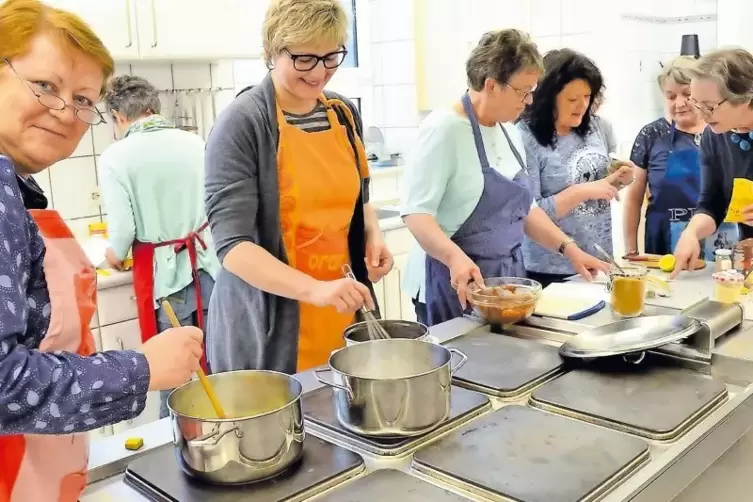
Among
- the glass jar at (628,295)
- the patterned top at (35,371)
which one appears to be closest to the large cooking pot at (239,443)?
the patterned top at (35,371)

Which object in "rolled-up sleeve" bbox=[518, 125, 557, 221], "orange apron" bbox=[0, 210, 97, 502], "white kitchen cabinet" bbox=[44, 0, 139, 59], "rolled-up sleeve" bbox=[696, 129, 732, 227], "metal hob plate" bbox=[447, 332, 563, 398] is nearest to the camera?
"orange apron" bbox=[0, 210, 97, 502]

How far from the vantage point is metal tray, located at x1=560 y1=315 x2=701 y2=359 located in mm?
1226

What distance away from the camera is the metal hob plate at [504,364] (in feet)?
3.87

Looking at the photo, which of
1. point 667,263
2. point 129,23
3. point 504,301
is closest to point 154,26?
point 129,23

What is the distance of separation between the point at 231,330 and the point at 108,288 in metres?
1.14

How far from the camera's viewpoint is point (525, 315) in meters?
1.53

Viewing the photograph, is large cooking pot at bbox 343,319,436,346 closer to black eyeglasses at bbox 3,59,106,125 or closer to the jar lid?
black eyeglasses at bbox 3,59,106,125

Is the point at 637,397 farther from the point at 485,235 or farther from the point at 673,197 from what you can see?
the point at 673,197

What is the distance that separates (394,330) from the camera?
1262 millimetres

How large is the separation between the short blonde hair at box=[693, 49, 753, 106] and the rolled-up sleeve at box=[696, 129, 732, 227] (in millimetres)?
219

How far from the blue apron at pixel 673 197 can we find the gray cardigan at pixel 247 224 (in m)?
1.46

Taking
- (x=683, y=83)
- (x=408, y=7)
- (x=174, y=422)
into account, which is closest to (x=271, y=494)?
(x=174, y=422)

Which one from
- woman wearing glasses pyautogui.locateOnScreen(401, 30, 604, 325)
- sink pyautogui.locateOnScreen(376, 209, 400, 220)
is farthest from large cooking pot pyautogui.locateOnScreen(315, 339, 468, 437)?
sink pyautogui.locateOnScreen(376, 209, 400, 220)

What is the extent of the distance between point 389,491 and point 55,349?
0.41 m
